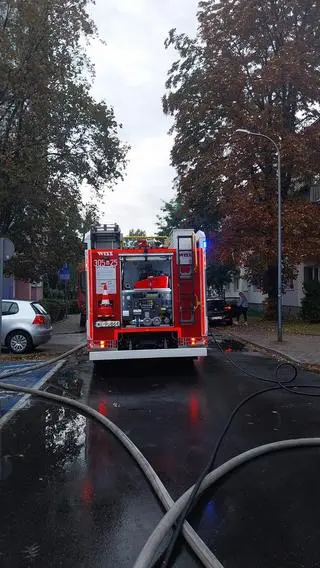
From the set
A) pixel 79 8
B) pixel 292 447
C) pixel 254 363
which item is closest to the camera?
pixel 292 447

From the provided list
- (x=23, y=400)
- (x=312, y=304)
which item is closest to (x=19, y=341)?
(x=23, y=400)

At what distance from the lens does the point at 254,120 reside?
2545 centimetres

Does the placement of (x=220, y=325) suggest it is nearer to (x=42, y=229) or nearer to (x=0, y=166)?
(x=42, y=229)

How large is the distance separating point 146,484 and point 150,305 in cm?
722

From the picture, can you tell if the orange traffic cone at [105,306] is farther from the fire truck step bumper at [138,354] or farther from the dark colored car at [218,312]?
the dark colored car at [218,312]

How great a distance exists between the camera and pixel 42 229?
19.4m

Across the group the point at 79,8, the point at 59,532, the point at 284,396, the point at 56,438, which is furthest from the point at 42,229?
the point at 59,532

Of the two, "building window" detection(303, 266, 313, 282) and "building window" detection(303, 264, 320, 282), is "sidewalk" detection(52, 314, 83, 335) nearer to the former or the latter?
"building window" detection(303, 264, 320, 282)

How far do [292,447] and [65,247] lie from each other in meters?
15.1

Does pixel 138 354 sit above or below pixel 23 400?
above

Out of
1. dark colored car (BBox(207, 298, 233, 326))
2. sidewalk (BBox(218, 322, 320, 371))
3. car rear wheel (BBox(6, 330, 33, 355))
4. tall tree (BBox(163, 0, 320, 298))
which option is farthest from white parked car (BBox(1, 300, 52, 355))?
dark colored car (BBox(207, 298, 233, 326))

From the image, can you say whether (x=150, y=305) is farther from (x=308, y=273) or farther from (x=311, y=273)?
(x=308, y=273)

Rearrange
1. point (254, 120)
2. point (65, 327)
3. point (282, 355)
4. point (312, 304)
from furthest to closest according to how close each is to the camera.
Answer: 1. point (65, 327)
2. point (312, 304)
3. point (254, 120)
4. point (282, 355)

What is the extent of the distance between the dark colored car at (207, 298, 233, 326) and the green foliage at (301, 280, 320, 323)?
3.70 metres
